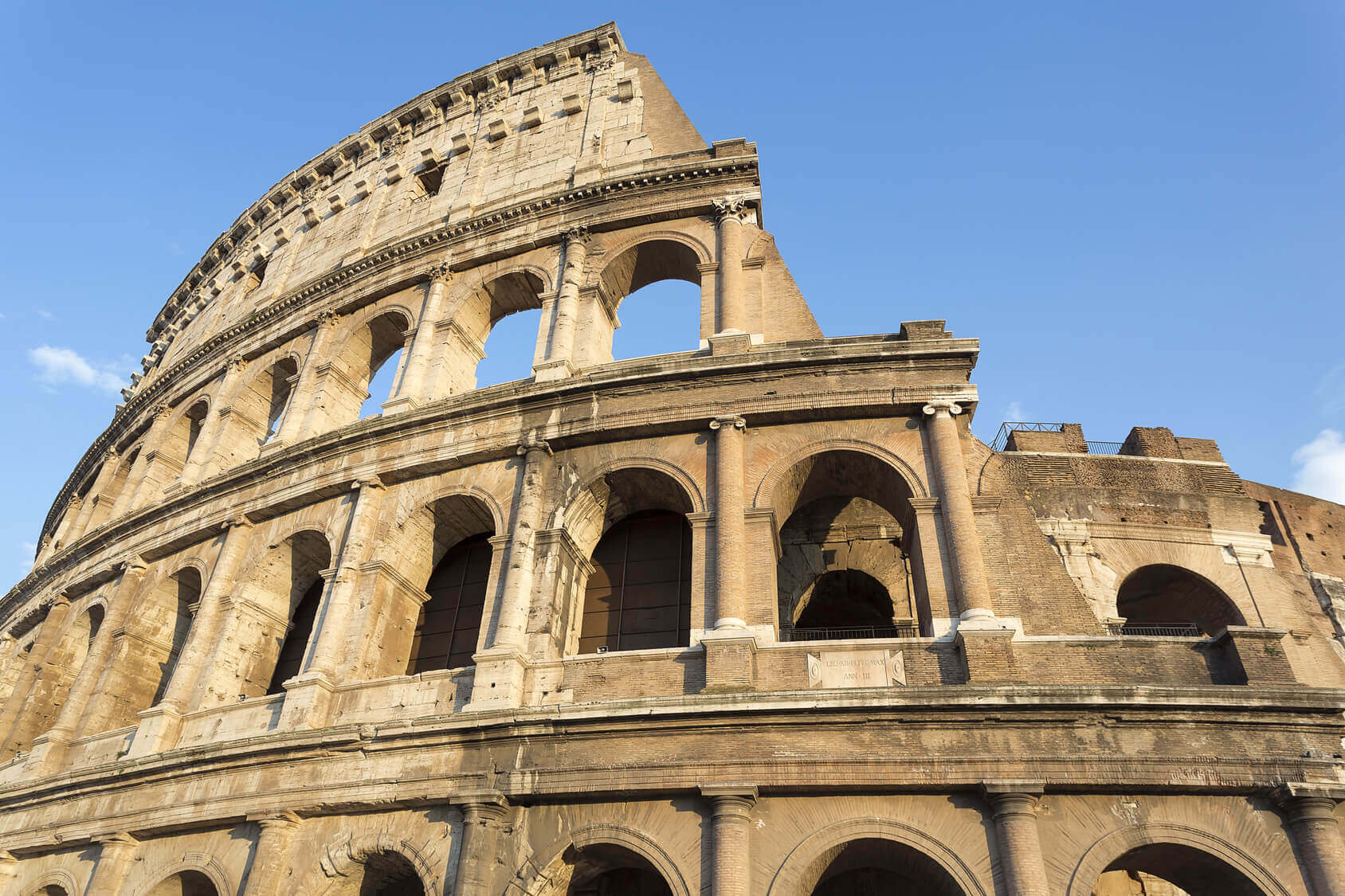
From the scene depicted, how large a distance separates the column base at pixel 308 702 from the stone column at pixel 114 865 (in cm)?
281

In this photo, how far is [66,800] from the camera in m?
12.6

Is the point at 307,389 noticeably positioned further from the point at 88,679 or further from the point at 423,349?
the point at 88,679

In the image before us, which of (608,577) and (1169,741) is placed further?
(608,577)

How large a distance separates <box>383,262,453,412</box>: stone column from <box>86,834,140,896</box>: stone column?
22.8ft

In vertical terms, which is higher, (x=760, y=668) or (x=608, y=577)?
(x=608, y=577)

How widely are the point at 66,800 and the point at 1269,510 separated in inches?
931

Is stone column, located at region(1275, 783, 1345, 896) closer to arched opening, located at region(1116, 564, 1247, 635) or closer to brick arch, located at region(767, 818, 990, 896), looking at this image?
brick arch, located at region(767, 818, 990, 896)

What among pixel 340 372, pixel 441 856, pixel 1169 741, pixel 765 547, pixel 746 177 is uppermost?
pixel 746 177

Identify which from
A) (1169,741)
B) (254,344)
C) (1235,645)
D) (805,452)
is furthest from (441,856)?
(254,344)

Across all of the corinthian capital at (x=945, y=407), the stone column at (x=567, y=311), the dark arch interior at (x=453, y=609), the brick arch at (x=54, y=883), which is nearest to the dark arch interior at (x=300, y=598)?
the dark arch interior at (x=453, y=609)

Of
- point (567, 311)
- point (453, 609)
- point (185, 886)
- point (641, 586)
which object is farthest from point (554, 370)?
point (185, 886)

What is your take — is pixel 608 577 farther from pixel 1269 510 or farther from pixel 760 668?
pixel 1269 510

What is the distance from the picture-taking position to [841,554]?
12594 mm

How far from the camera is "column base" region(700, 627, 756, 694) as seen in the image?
31.2 ft
